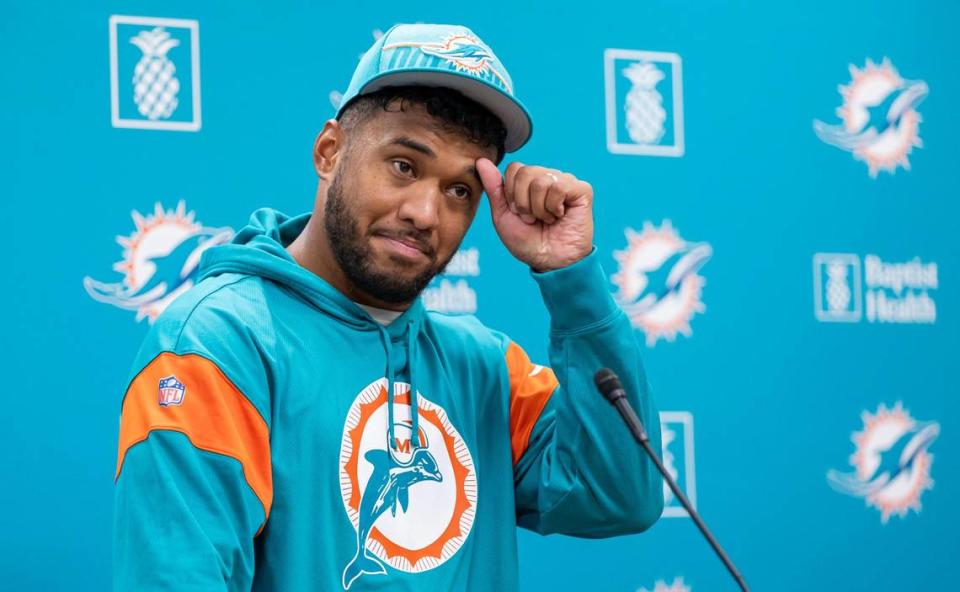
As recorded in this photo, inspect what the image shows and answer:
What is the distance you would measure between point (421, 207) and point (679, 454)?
3.41 feet

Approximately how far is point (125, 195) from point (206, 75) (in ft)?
0.77

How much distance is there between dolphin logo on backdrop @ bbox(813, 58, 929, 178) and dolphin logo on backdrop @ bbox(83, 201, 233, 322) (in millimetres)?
1198

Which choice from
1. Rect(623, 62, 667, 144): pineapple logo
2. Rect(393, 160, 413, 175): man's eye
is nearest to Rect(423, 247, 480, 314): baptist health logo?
Rect(623, 62, 667, 144): pineapple logo

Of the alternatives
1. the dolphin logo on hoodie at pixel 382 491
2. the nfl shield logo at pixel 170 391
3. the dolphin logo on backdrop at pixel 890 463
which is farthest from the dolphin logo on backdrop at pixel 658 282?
the nfl shield logo at pixel 170 391

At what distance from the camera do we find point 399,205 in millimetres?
1372

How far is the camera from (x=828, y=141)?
246 cm

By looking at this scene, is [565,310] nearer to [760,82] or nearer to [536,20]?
[536,20]

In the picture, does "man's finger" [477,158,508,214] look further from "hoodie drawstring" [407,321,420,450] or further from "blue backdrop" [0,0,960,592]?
"blue backdrop" [0,0,960,592]

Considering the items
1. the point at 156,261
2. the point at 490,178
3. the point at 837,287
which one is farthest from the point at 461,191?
the point at 837,287

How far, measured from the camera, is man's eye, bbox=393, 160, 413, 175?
138 centimetres

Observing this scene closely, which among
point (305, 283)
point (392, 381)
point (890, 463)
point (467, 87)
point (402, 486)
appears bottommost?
point (890, 463)

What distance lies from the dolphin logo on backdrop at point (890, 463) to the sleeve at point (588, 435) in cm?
101

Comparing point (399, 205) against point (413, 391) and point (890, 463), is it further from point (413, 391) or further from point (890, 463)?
point (890, 463)

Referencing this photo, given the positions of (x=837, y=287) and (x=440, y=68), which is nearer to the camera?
(x=440, y=68)
